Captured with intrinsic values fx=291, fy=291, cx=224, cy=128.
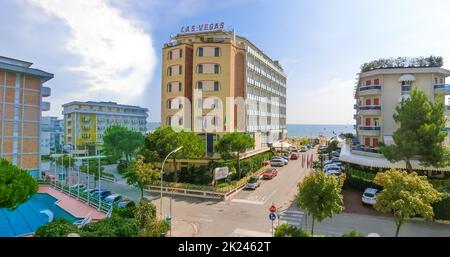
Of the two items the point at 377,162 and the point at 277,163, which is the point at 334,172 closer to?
the point at 377,162

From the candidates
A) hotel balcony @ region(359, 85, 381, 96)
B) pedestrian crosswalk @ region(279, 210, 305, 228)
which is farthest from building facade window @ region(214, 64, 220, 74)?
pedestrian crosswalk @ region(279, 210, 305, 228)

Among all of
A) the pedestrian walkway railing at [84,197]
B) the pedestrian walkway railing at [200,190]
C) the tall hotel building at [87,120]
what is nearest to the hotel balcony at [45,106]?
the pedestrian walkway railing at [84,197]

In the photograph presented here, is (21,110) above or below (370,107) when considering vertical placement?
below

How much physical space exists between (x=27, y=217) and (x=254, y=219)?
1574 centimetres

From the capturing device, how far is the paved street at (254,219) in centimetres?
1772

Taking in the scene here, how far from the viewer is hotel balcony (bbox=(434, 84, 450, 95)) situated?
2952 cm

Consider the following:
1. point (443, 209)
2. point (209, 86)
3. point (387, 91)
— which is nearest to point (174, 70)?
point (209, 86)

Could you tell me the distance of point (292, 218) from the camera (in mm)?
20172

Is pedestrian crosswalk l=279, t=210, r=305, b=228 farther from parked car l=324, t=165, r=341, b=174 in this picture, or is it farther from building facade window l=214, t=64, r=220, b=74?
building facade window l=214, t=64, r=220, b=74

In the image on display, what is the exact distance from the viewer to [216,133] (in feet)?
123

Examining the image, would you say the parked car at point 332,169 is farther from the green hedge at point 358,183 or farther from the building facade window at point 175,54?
the building facade window at point 175,54

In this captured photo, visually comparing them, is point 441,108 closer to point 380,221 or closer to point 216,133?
point 380,221

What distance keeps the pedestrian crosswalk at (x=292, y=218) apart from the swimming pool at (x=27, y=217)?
1455 cm
